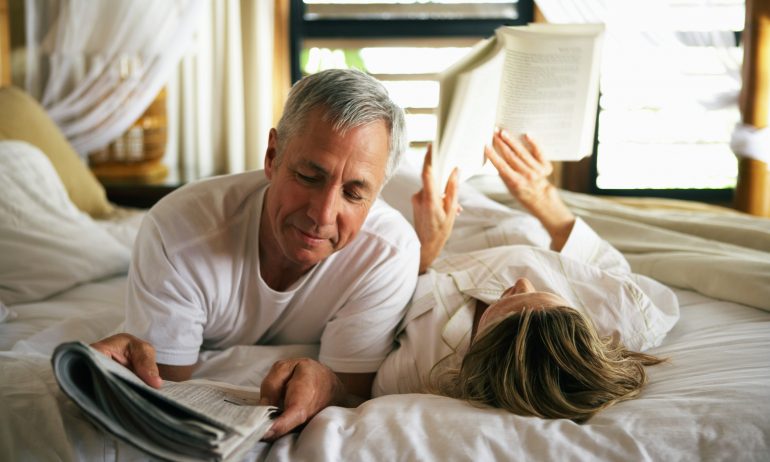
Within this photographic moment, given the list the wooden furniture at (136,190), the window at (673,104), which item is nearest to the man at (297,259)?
the wooden furniture at (136,190)

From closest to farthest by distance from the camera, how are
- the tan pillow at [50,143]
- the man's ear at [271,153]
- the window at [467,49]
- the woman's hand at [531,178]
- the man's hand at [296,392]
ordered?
1. the man's hand at [296,392]
2. the man's ear at [271,153]
3. the woman's hand at [531,178]
4. the tan pillow at [50,143]
5. the window at [467,49]

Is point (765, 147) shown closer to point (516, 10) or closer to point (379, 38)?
point (516, 10)

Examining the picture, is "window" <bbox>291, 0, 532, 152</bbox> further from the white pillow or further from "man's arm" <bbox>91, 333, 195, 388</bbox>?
"man's arm" <bbox>91, 333, 195, 388</bbox>

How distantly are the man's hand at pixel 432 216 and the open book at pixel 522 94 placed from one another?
0.05 metres

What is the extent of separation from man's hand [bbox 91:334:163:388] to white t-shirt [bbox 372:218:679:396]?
17.6 inches

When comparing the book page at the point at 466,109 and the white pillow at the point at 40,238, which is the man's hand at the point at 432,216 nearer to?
the book page at the point at 466,109

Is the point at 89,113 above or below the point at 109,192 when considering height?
above

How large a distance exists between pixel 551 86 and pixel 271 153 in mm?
723

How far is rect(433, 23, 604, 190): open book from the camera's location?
1597 mm

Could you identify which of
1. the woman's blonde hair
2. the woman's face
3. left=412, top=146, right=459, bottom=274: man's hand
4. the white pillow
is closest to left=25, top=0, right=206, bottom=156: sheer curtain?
the white pillow

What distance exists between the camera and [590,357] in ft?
3.99

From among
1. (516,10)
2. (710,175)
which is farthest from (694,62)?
(516,10)

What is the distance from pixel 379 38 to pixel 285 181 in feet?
9.09

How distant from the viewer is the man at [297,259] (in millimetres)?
1302
